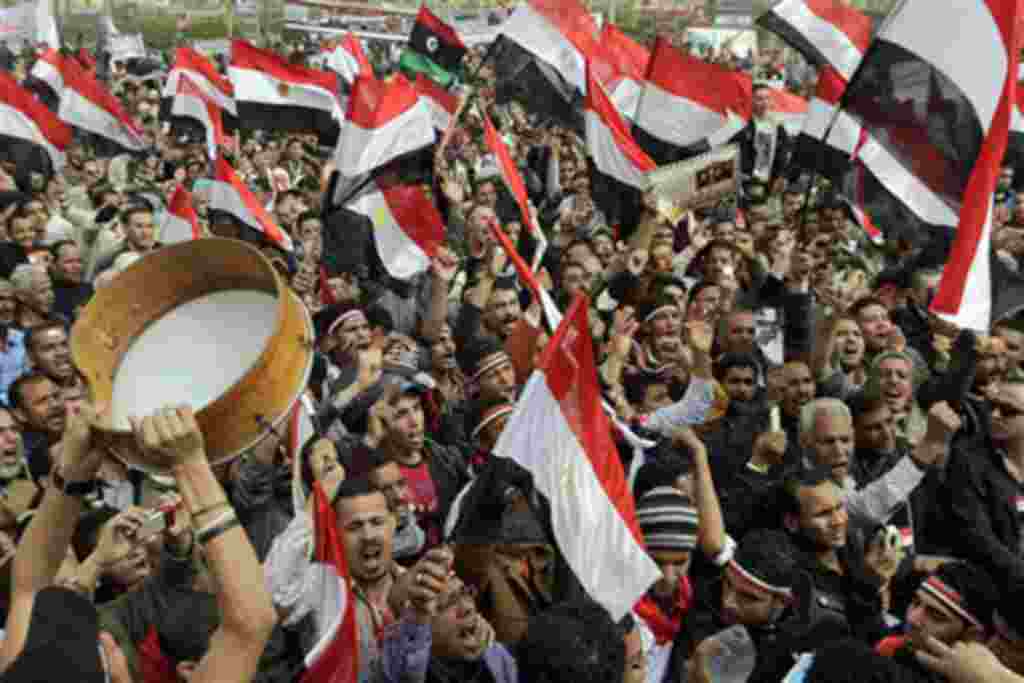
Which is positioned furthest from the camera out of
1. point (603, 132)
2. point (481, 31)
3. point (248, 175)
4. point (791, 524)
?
point (481, 31)

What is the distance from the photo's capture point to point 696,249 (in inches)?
391

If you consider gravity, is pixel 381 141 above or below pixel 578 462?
below

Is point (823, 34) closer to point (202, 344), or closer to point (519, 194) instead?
point (519, 194)

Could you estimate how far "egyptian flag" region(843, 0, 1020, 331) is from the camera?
4906 millimetres

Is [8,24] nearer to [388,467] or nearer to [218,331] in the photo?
[388,467]

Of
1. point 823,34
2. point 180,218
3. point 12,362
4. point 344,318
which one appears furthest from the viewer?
point 823,34

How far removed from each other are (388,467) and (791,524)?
137 centimetres

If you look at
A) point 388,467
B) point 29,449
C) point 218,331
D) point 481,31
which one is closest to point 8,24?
point 481,31

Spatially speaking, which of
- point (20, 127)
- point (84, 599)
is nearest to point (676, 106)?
point (20, 127)

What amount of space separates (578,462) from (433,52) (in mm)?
9251

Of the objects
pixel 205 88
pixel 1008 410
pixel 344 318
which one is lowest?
pixel 205 88

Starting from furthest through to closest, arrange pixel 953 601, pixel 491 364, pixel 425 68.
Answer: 1. pixel 425 68
2. pixel 491 364
3. pixel 953 601

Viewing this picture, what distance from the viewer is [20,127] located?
11.6 metres

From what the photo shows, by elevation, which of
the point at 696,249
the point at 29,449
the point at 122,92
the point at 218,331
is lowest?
the point at 122,92
